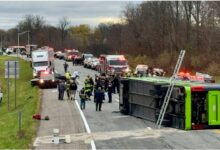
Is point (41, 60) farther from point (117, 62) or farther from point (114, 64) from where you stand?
point (117, 62)

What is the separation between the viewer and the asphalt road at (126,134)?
60.0 ft

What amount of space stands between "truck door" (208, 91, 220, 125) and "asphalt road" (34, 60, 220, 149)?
646 mm

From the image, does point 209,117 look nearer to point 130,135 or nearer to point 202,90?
point 202,90

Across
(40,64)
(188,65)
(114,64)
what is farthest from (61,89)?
(188,65)

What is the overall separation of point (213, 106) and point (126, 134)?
12.5 ft

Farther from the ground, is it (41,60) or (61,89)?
(41,60)

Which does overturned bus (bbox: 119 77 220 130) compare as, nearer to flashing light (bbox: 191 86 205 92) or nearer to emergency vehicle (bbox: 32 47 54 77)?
flashing light (bbox: 191 86 205 92)

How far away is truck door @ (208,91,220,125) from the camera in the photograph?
21.6 meters

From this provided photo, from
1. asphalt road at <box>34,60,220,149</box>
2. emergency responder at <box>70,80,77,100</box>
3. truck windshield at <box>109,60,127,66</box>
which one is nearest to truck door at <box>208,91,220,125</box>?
asphalt road at <box>34,60,220,149</box>

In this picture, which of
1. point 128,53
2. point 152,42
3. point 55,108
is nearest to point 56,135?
point 55,108

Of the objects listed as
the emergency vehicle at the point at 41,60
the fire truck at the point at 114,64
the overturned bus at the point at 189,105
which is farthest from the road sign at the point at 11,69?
the emergency vehicle at the point at 41,60

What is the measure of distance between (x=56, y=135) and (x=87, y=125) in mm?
4621

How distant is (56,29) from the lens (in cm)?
17425

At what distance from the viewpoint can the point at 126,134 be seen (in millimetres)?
20828
